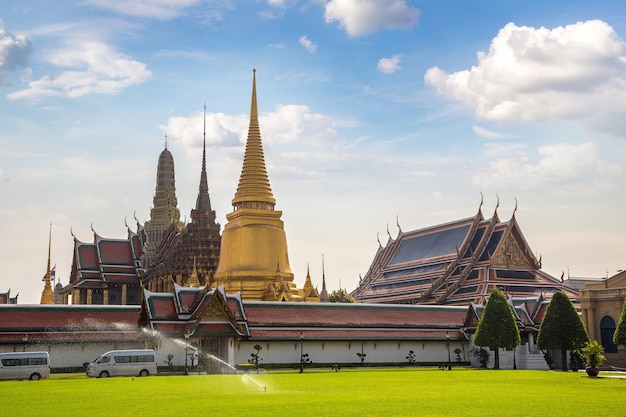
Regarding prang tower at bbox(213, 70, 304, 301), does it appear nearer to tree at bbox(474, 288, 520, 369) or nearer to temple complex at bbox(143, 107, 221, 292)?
temple complex at bbox(143, 107, 221, 292)

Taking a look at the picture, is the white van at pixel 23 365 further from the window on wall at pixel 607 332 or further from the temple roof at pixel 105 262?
the temple roof at pixel 105 262

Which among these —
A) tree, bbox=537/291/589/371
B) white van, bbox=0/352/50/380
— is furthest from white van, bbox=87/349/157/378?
tree, bbox=537/291/589/371

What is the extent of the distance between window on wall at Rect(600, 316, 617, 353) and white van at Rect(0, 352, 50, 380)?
3775cm

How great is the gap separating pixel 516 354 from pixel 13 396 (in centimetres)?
3698

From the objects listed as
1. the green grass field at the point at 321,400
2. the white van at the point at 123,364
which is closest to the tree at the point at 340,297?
the white van at the point at 123,364

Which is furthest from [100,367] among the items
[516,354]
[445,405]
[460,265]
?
[460,265]

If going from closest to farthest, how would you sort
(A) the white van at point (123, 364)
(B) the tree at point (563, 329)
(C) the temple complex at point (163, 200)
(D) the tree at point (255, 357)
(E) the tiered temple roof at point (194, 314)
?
(A) the white van at point (123, 364) < (B) the tree at point (563, 329) < (E) the tiered temple roof at point (194, 314) < (D) the tree at point (255, 357) < (C) the temple complex at point (163, 200)

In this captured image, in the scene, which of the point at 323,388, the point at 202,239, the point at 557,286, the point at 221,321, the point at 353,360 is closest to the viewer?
the point at 323,388

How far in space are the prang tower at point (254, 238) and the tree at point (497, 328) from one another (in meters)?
24.1

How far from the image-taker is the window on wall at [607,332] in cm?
5769

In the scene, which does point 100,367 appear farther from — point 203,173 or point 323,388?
point 203,173

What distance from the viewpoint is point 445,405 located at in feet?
68.8

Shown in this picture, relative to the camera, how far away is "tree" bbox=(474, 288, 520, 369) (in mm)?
49906

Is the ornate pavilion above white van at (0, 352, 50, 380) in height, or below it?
above
